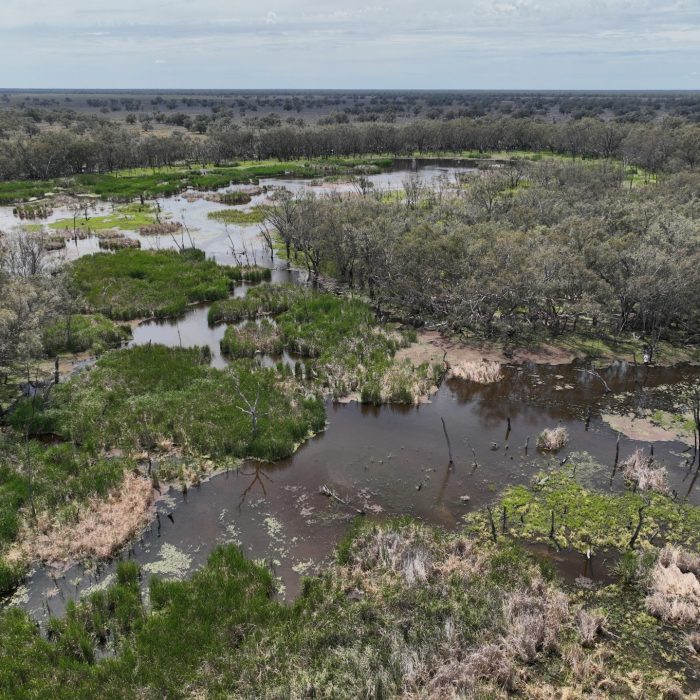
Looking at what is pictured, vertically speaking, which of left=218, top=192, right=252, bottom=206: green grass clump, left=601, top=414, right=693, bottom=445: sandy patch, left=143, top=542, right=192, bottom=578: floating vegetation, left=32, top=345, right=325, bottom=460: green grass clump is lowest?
left=143, top=542, right=192, bottom=578: floating vegetation

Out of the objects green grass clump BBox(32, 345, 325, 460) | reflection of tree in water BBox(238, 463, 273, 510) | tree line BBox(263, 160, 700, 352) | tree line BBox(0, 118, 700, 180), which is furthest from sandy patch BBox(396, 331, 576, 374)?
tree line BBox(0, 118, 700, 180)

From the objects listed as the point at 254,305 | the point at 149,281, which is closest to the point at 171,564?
the point at 254,305

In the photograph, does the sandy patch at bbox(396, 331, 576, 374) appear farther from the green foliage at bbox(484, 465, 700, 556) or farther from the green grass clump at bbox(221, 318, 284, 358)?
the green foliage at bbox(484, 465, 700, 556)

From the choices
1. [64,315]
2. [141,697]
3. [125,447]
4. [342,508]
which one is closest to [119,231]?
[64,315]

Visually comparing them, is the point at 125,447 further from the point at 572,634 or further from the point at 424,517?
the point at 572,634

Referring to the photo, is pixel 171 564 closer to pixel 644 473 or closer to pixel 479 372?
pixel 644 473
